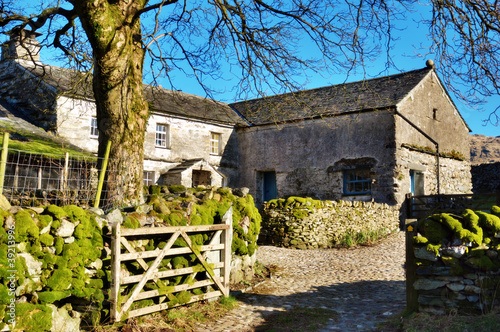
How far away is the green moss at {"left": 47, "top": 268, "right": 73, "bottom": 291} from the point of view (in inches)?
191

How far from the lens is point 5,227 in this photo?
4500 millimetres

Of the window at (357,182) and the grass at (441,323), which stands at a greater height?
the window at (357,182)

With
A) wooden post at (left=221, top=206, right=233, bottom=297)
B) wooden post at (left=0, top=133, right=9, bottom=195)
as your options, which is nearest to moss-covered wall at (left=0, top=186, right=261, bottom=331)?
wooden post at (left=0, top=133, right=9, bottom=195)

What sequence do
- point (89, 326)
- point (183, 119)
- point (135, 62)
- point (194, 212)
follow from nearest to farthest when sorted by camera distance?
point (89, 326) → point (194, 212) → point (135, 62) → point (183, 119)

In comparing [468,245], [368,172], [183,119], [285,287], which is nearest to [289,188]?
[368,172]

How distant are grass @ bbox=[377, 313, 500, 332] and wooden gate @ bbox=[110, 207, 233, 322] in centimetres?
286

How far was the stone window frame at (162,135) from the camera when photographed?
20250 mm

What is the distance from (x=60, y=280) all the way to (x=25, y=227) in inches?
30.5

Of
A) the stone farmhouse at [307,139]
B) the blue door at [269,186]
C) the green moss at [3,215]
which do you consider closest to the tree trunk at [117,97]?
the green moss at [3,215]

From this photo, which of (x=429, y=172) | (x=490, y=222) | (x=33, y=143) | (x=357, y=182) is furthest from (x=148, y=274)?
(x=429, y=172)

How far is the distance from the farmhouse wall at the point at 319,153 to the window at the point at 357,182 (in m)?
0.29

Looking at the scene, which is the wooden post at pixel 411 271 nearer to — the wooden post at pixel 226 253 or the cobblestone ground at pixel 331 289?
the cobblestone ground at pixel 331 289

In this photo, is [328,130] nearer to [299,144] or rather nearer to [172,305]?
[299,144]

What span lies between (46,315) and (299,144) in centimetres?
1673
